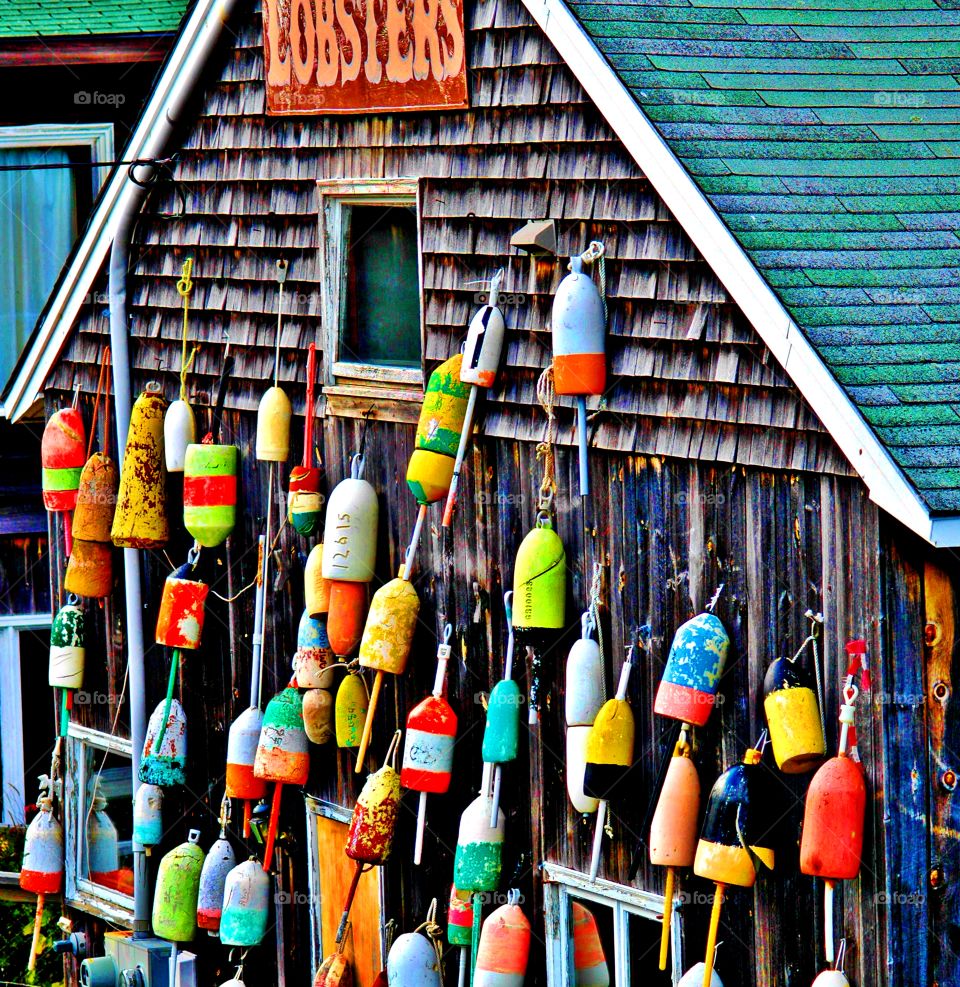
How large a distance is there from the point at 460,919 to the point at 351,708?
4.17ft

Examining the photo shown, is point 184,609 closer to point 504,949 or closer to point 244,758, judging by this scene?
point 244,758

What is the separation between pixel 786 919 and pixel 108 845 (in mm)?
6361

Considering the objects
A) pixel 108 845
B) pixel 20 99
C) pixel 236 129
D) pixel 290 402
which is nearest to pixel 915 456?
pixel 290 402

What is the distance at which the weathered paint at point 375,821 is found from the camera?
9.36 metres

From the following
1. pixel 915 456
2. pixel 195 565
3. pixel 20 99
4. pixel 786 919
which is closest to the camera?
pixel 915 456

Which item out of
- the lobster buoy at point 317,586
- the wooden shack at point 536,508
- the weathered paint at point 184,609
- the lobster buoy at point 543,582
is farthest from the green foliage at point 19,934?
the lobster buoy at point 543,582

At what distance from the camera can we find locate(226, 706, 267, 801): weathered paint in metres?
10.5

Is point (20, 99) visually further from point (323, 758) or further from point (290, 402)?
point (323, 758)

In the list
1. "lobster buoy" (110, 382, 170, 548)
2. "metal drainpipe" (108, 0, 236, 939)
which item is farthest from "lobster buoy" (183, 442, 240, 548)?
"metal drainpipe" (108, 0, 236, 939)

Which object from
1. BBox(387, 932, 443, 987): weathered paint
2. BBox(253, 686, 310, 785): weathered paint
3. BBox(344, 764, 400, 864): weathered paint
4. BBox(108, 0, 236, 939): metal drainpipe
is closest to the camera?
BBox(387, 932, 443, 987): weathered paint

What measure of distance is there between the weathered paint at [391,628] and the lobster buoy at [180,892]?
2.33 m

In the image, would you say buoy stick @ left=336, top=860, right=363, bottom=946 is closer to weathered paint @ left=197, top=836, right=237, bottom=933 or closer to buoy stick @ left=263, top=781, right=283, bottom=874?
buoy stick @ left=263, top=781, right=283, bottom=874

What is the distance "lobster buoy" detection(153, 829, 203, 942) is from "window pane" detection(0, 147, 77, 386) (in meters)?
4.53

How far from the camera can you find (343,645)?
9727 millimetres
